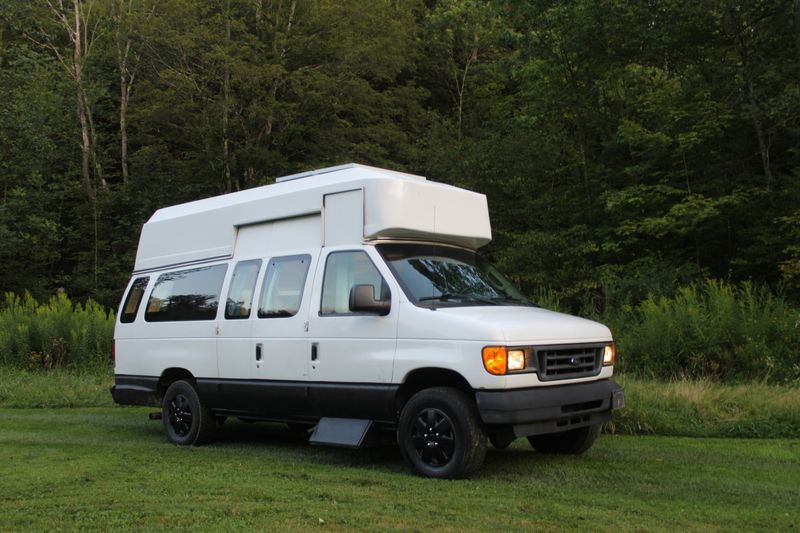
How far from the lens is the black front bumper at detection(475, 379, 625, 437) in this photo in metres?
5.95

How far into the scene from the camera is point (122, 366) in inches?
380

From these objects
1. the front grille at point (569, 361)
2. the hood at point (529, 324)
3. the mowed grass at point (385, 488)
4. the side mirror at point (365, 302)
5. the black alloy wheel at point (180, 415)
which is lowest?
the mowed grass at point (385, 488)

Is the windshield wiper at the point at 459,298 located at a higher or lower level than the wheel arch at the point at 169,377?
higher

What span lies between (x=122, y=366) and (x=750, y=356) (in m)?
9.80

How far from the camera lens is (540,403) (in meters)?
6.08

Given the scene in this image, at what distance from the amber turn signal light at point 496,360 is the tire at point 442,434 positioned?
433 millimetres

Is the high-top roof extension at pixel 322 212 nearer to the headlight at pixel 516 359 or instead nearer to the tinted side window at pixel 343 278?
the tinted side window at pixel 343 278

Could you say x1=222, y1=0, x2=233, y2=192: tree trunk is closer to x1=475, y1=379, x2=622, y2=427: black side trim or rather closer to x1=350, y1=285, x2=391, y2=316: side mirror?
x1=350, y1=285, x2=391, y2=316: side mirror

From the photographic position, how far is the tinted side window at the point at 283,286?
298 inches

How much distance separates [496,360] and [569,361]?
89 centimetres

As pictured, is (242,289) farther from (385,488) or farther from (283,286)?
(385,488)

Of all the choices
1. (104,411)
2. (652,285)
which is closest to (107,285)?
(104,411)

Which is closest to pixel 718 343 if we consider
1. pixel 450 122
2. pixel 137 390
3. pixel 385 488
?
pixel 385 488

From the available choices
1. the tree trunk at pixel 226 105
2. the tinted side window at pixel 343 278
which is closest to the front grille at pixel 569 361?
the tinted side window at pixel 343 278
